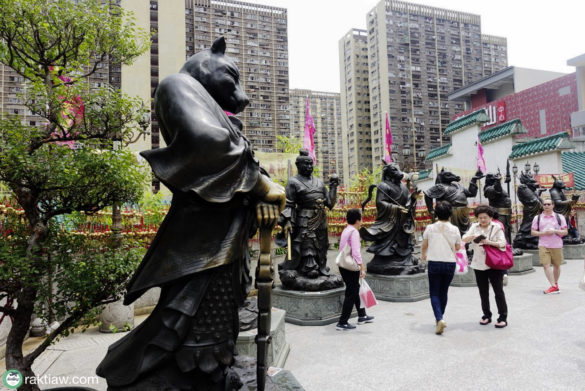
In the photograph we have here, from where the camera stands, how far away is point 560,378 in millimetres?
3174

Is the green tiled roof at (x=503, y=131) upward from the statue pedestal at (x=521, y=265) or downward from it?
upward

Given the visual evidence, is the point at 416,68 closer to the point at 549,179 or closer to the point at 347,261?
the point at 549,179

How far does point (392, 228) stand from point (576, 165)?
14289mm

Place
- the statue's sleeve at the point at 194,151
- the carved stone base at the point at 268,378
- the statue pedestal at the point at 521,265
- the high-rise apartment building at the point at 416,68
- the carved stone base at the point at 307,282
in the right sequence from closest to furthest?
1. the statue's sleeve at the point at 194,151
2. the carved stone base at the point at 268,378
3. the carved stone base at the point at 307,282
4. the statue pedestal at the point at 521,265
5. the high-rise apartment building at the point at 416,68

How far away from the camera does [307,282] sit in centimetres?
526

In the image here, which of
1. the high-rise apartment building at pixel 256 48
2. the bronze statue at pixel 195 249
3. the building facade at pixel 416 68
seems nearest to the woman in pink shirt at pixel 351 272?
the bronze statue at pixel 195 249

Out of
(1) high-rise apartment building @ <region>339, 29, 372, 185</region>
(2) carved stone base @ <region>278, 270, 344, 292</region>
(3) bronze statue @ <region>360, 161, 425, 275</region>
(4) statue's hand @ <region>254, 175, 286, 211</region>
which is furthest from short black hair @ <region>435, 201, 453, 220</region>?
(1) high-rise apartment building @ <region>339, 29, 372, 185</region>

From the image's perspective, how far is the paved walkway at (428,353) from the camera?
3203 mm

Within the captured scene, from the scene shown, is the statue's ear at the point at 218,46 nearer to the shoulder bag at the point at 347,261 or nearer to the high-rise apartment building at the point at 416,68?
the shoulder bag at the point at 347,261

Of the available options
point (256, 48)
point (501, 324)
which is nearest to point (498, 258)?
point (501, 324)

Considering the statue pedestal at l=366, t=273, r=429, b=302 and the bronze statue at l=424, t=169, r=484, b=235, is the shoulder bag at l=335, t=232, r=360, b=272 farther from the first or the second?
the bronze statue at l=424, t=169, r=484, b=235

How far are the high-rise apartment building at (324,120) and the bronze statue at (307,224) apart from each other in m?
52.9

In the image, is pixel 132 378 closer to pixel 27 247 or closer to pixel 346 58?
pixel 27 247

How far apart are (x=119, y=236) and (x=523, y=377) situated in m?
4.86
